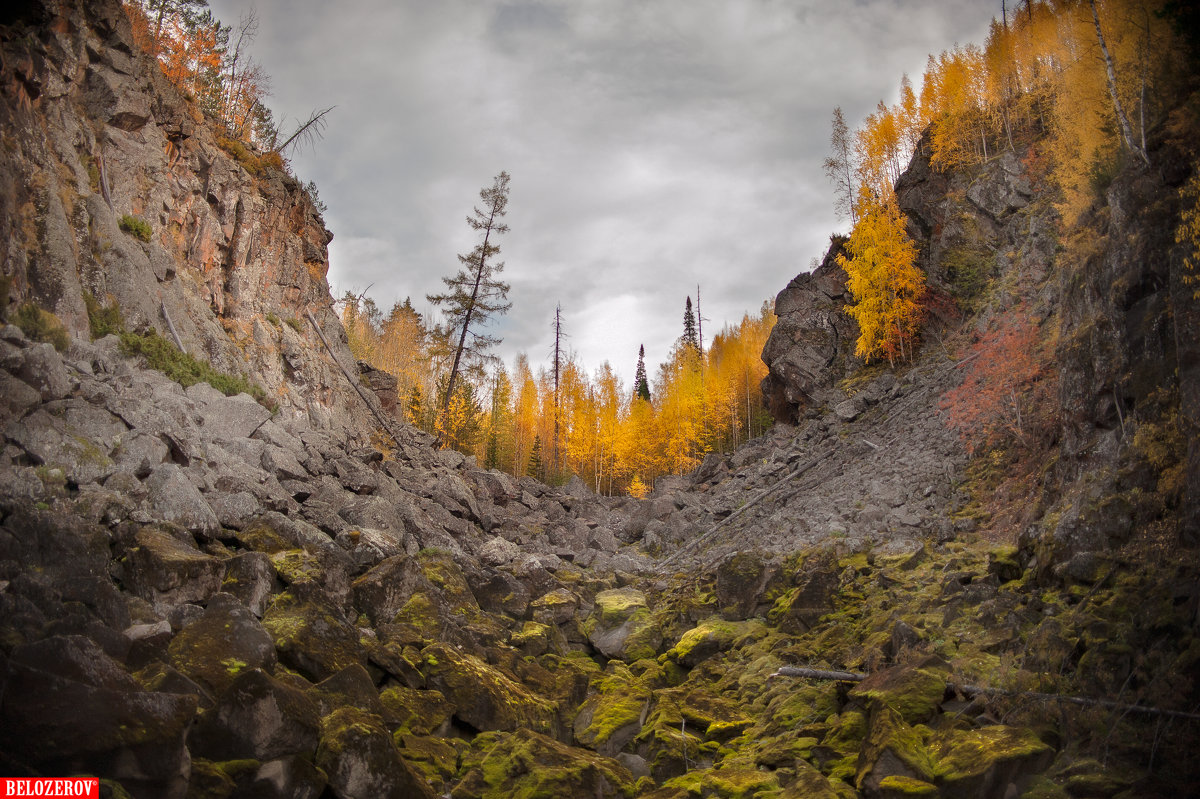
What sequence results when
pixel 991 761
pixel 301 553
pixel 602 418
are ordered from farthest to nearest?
pixel 602 418 → pixel 301 553 → pixel 991 761

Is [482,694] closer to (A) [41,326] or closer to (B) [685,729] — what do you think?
(B) [685,729]

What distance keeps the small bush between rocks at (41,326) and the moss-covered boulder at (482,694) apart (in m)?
8.57

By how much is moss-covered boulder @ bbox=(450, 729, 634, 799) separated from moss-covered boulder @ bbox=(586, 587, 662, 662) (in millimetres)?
5534

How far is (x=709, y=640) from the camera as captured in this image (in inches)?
488

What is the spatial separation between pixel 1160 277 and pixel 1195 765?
19.1 feet

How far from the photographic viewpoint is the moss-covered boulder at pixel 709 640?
40.2 ft

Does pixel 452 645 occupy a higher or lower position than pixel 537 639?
higher

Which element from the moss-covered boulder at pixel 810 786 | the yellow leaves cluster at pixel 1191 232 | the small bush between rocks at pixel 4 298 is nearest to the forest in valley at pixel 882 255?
the yellow leaves cluster at pixel 1191 232

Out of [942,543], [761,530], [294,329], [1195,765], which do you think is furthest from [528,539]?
[1195,765]

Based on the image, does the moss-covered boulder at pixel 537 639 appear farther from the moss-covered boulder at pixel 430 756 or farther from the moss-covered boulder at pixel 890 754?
the moss-covered boulder at pixel 890 754

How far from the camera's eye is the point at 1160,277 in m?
7.98

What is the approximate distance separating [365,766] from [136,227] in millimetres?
16171
